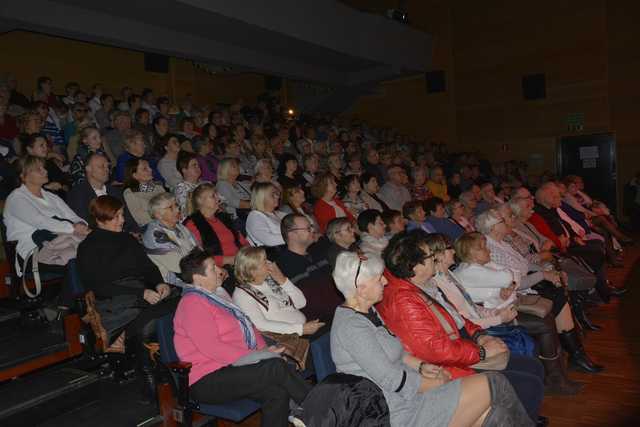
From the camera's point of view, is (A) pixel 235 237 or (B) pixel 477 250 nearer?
(B) pixel 477 250

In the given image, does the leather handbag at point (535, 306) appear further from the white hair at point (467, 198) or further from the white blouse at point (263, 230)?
the white hair at point (467, 198)

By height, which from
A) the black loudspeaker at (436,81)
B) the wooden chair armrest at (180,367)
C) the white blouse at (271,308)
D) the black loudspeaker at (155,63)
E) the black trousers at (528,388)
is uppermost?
the black loudspeaker at (155,63)

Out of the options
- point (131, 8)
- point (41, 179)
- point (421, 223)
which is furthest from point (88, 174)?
point (131, 8)

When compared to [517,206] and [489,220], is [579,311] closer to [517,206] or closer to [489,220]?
[517,206]

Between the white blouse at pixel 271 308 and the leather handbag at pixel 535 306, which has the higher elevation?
the white blouse at pixel 271 308

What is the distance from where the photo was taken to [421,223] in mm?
4609

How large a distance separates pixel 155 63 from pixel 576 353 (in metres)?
8.54

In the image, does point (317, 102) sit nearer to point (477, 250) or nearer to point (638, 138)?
point (638, 138)

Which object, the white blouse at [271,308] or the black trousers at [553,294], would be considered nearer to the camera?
the white blouse at [271,308]

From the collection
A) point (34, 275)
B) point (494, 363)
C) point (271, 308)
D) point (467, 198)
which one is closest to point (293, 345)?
point (271, 308)

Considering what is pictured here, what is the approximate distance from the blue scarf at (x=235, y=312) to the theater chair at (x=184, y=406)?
0.26 meters

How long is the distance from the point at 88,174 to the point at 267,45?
5.81 meters

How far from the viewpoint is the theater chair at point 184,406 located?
2.21 m

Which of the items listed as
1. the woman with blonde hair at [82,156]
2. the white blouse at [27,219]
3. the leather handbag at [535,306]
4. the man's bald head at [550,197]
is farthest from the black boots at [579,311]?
the woman with blonde hair at [82,156]
